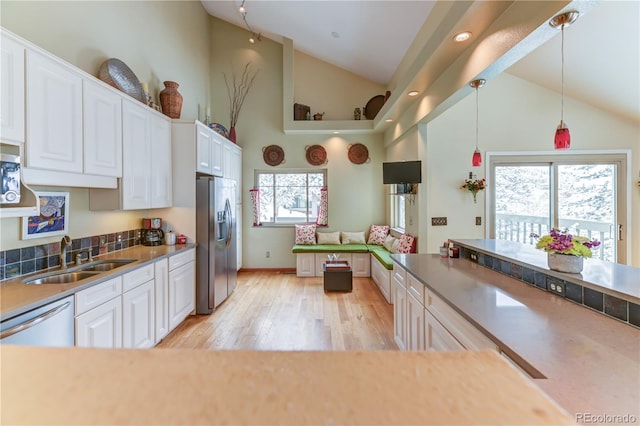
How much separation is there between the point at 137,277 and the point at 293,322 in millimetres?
1715

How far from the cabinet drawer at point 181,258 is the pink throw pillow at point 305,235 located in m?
2.35

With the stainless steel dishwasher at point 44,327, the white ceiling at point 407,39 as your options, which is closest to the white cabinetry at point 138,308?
the stainless steel dishwasher at point 44,327

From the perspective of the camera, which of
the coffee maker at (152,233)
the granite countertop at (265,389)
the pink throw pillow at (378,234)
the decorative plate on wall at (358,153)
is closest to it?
the granite countertop at (265,389)

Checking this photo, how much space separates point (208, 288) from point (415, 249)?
9.38ft

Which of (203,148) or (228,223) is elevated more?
(203,148)

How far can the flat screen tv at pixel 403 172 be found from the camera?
150 inches


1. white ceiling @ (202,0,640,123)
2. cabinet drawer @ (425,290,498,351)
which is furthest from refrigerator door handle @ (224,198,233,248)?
white ceiling @ (202,0,640,123)

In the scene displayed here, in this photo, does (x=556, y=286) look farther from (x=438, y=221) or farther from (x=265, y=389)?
(x=438, y=221)

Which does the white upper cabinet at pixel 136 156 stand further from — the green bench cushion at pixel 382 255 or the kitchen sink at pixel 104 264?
the green bench cushion at pixel 382 255

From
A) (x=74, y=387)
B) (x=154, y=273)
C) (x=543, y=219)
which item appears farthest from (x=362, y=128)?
(x=74, y=387)

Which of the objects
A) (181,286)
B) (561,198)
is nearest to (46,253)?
(181,286)

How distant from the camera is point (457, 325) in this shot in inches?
58.2

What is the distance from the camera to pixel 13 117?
1632mm

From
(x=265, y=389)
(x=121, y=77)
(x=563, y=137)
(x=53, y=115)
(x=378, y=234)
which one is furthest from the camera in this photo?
(x=378, y=234)
